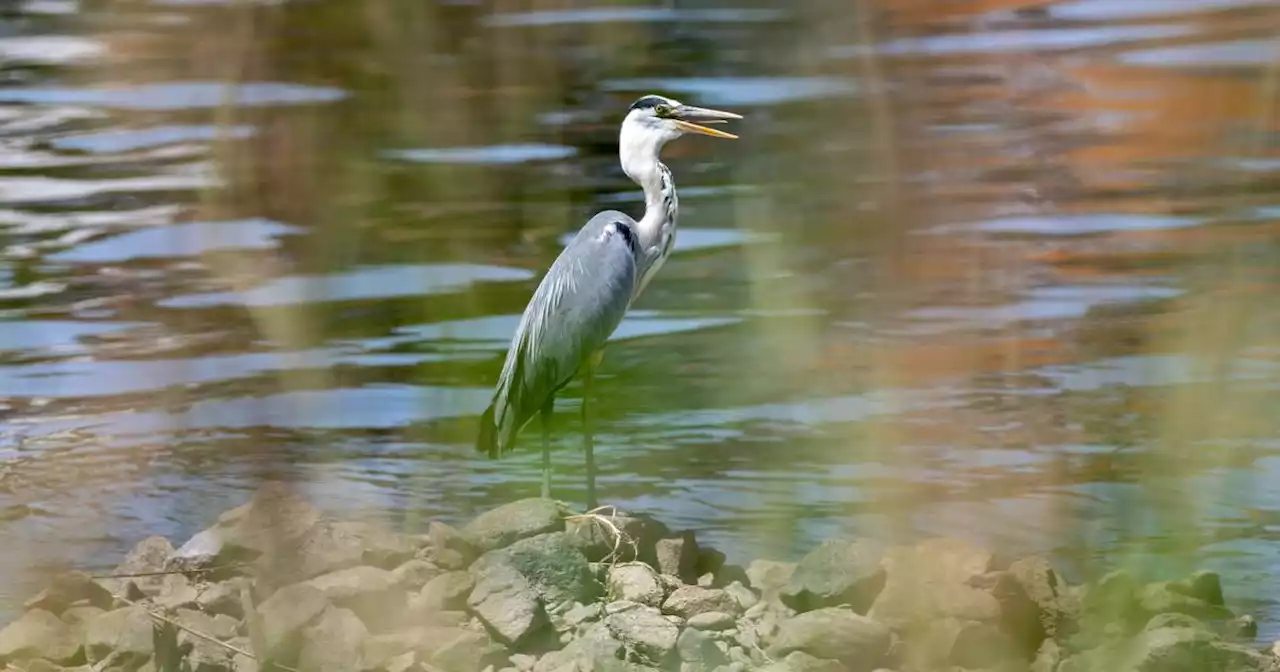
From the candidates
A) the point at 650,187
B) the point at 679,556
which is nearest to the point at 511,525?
the point at 679,556

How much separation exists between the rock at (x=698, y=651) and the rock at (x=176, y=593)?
0.89m

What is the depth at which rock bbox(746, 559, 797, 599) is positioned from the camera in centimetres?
307

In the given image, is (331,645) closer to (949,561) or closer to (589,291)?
(949,561)

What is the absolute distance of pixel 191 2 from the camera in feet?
5.65

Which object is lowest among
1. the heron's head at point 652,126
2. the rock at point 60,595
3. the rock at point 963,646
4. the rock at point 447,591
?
the rock at point 447,591

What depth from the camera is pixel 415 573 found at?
9.64 ft

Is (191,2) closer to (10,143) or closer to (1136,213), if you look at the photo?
(1136,213)

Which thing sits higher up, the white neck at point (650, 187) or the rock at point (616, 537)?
the white neck at point (650, 187)

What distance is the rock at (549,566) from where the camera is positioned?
2.92 m

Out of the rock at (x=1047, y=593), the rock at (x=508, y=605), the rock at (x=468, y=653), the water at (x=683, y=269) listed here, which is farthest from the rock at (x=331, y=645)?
the rock at (x=1047, y=593)

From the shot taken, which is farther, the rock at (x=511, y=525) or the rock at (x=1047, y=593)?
the rock at (x=511, y=525)

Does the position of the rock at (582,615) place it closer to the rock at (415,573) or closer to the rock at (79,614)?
the rock at (415,573)

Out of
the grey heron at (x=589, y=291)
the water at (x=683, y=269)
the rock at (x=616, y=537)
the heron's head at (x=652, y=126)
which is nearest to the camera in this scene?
the water at (x=683, y=269)

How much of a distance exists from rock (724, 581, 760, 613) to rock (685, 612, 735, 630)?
0.11 metres
